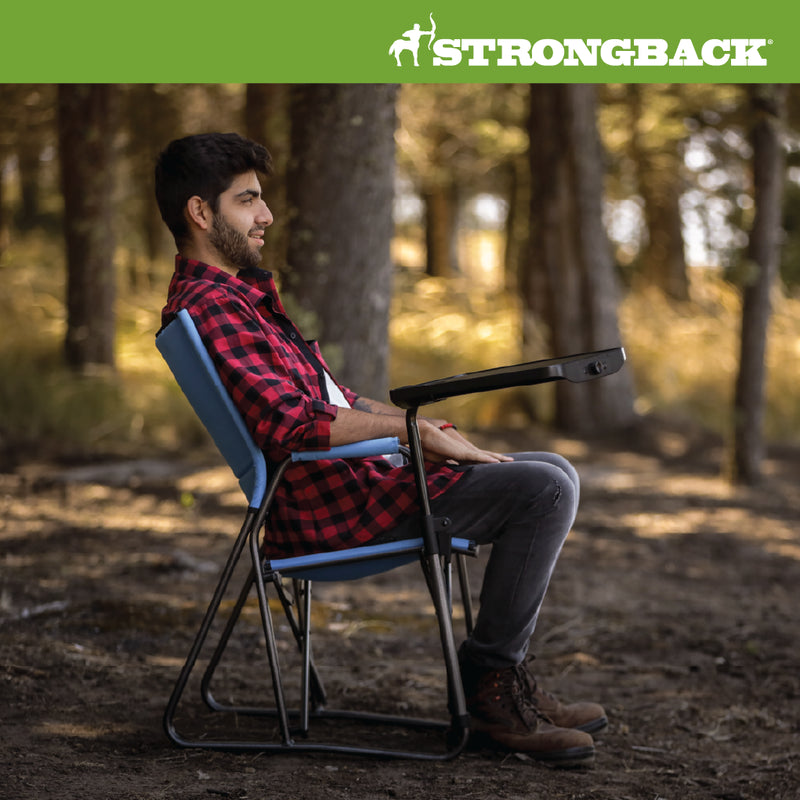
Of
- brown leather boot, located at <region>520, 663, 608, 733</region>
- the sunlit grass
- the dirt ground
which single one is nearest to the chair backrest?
the dirt ground

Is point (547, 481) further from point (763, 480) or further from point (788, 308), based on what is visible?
point (788, 308)

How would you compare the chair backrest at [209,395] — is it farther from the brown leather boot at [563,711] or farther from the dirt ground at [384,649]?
the brown leather boot at [563,711]

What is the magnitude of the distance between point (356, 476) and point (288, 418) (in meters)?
0.31

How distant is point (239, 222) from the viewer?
304 cm

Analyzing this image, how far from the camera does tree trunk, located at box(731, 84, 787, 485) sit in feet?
25.6

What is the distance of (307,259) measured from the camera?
5508mm

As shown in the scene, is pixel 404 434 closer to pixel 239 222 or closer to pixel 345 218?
pixel 239 222

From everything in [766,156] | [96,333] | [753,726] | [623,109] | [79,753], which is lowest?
[753,726]

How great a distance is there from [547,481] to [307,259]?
2.84m

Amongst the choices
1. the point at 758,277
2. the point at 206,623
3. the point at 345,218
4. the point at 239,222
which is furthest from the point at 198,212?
the point at 758,277

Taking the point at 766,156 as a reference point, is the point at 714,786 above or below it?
below

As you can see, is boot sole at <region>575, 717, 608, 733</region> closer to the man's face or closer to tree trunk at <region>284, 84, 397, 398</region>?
the man's face

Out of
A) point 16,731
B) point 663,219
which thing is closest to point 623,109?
point 663,219
